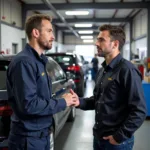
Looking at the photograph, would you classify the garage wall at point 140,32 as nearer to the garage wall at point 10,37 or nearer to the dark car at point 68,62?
the dark car at point 68,62

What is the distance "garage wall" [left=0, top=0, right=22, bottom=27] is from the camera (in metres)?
10.8

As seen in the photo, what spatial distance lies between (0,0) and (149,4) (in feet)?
23.1

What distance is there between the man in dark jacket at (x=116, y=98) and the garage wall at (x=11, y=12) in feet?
30.5

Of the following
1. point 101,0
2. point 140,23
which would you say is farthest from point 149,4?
point 140,23

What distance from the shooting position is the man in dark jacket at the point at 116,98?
188 cm

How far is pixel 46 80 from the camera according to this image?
→ 1.99 meters

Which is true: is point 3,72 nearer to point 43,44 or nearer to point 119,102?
point 43,44

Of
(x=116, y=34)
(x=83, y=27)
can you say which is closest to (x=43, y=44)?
(x=116, y=34)

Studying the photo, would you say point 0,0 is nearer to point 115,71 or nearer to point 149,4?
point 149,4

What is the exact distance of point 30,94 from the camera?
1.79 m

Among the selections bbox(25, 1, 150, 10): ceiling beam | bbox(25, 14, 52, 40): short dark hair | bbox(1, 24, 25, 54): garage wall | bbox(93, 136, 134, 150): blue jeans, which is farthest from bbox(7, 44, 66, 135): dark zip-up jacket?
bbox(25, 1, 150, 10): ceiling beam

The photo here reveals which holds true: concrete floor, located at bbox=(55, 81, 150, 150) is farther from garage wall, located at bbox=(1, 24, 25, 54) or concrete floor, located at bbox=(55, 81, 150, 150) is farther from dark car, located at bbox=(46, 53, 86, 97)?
garage wall, located at bbox=(1, 24, 25, 54)

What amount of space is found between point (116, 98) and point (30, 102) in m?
0.66

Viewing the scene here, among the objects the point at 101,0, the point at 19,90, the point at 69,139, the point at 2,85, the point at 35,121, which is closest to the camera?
the point at 19,90
